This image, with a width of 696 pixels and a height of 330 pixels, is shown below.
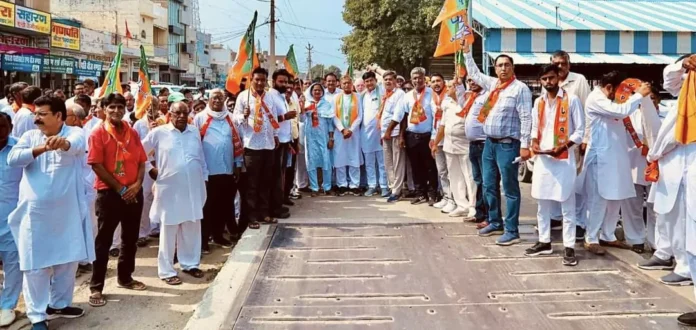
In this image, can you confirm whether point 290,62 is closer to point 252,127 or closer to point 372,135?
point 372,135

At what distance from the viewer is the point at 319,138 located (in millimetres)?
8914

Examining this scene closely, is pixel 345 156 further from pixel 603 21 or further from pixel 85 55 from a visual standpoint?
pixel 85 55

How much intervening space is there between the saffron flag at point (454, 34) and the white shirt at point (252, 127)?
93.2 inches

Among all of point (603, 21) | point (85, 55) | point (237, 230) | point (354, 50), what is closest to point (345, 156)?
point (237, 230)

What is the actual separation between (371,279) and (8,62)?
17872 millimetres

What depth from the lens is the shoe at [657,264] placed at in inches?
200

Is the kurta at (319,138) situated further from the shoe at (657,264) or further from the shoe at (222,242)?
the shoe at (657,264)

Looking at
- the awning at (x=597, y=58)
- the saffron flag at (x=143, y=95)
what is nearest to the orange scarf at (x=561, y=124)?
the saffron flag at (x=143, y=95)

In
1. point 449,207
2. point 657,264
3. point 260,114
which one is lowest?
point 657,264

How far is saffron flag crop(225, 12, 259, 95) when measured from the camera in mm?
6816

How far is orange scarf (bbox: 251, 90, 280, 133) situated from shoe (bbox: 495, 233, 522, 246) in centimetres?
288

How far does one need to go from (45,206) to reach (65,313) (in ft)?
3.35

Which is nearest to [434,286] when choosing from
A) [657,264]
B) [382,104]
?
[657,264]

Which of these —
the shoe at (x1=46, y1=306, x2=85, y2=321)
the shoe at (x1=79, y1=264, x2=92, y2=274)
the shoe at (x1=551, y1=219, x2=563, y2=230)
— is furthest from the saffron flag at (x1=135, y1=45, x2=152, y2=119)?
the shoe at (x1=551, y1=219, x2=563, y2=230)
